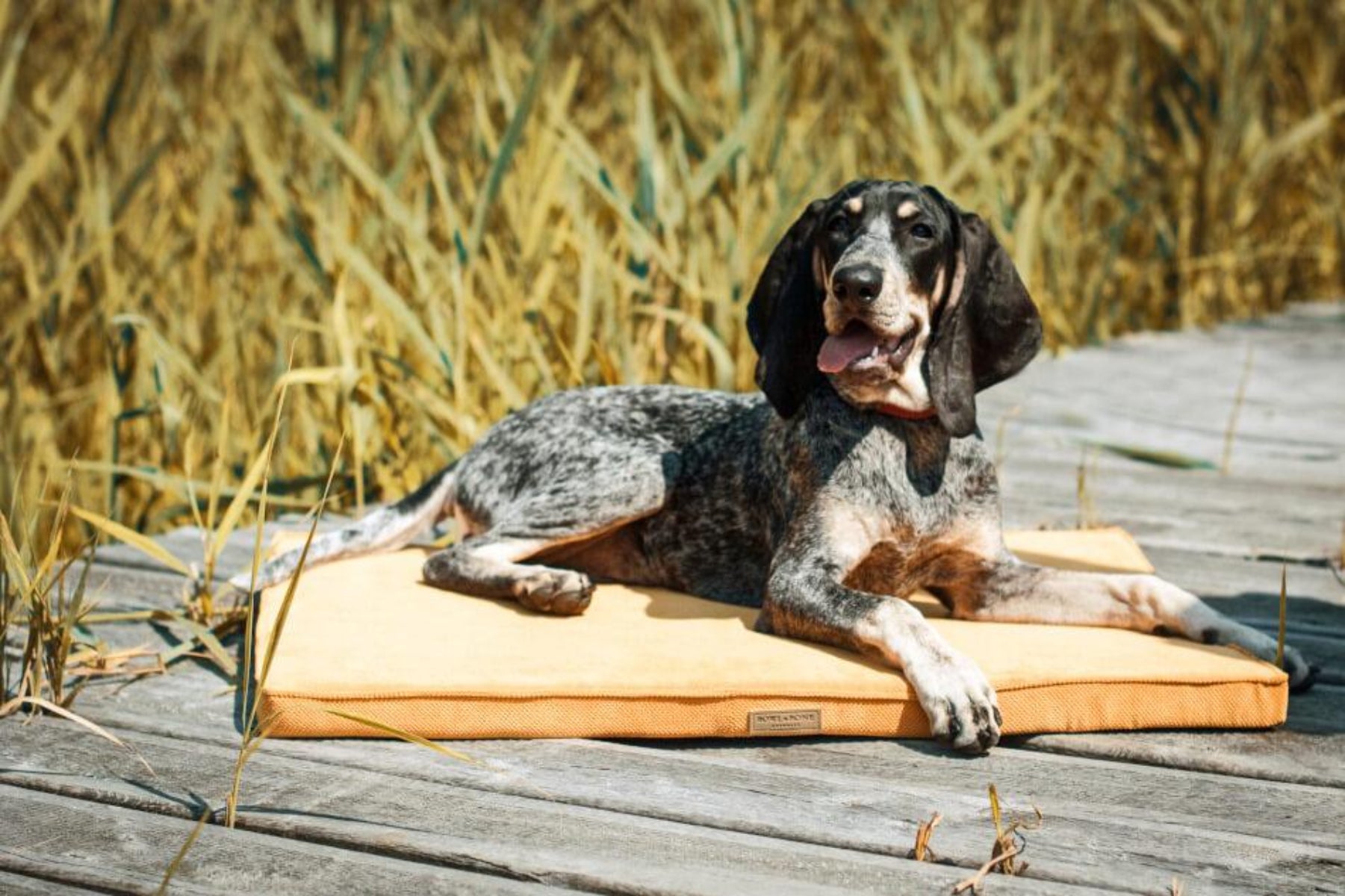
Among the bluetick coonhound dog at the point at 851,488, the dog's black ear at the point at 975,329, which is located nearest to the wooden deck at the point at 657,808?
the bluetick coonhound dog at the point at 851,488

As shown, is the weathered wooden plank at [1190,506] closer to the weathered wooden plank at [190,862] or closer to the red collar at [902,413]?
the red collar at [902,413]

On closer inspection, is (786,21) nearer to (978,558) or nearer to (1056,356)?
(1056,356)

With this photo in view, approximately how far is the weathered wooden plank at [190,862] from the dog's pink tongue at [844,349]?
143cm

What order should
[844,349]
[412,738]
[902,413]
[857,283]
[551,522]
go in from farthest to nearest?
[551,522], [902,413], [844,349], [857,283], [412,738]

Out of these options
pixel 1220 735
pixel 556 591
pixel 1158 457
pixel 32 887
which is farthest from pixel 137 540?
pixel 1158 457

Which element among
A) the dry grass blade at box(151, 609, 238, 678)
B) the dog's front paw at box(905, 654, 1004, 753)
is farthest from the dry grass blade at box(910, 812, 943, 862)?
the dry grass blade at box(151, 609, 238, 678)

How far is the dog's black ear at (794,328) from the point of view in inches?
134

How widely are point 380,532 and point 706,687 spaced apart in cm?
143

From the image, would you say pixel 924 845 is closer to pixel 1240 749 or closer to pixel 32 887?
pixel 1240 749

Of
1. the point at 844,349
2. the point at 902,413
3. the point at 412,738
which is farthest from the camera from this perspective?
the point at 902,413

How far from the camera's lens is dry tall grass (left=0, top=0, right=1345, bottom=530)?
15.7ft

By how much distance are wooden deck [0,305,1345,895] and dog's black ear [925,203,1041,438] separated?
0.78 metres

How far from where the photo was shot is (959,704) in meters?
2.77

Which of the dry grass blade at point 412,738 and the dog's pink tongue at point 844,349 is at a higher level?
the dog's pink tongue at point 844,349
